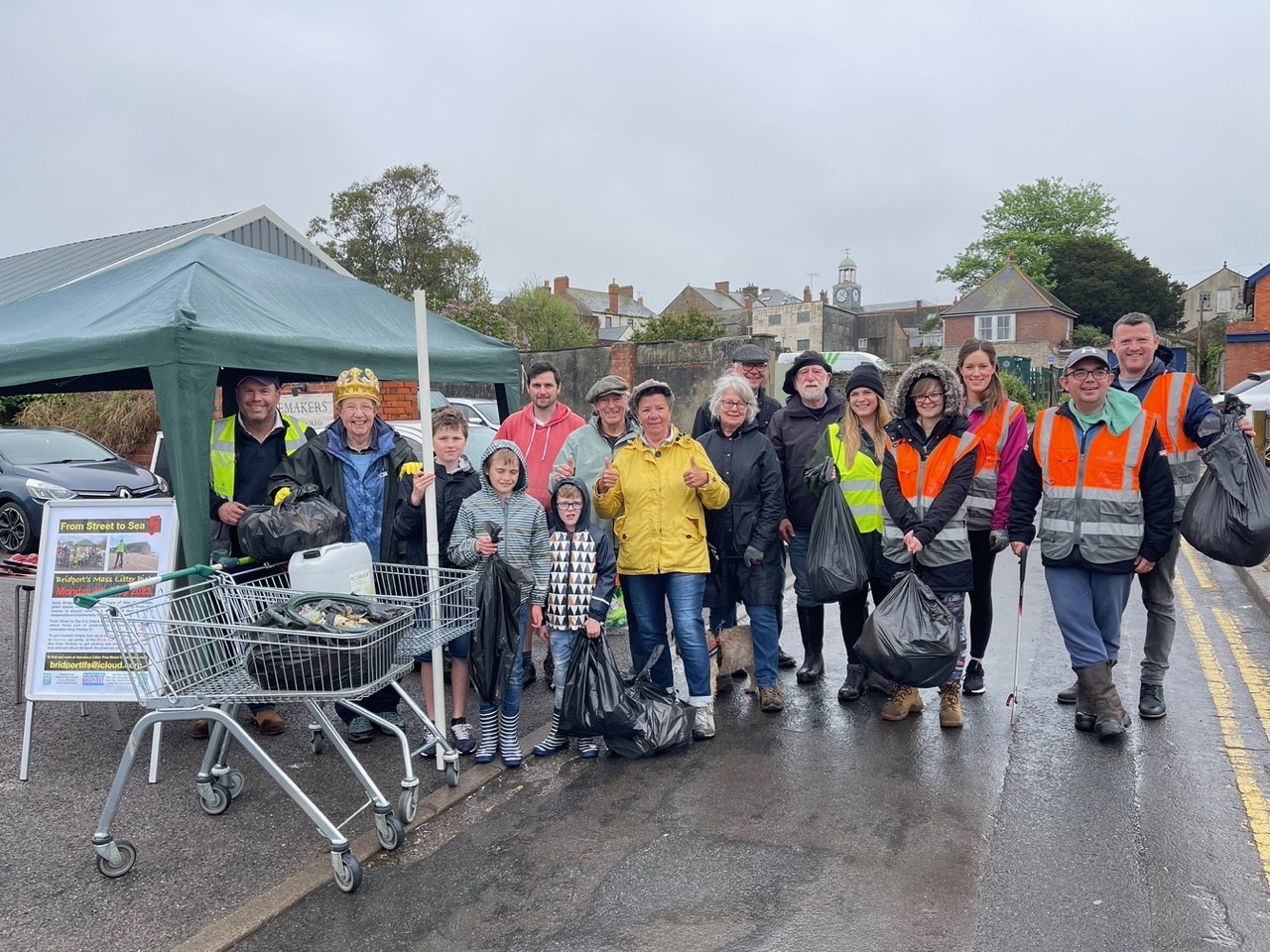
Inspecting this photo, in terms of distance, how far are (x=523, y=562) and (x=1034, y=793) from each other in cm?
260

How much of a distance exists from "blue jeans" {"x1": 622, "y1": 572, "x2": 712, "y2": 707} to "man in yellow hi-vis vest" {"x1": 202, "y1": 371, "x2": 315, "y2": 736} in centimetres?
204

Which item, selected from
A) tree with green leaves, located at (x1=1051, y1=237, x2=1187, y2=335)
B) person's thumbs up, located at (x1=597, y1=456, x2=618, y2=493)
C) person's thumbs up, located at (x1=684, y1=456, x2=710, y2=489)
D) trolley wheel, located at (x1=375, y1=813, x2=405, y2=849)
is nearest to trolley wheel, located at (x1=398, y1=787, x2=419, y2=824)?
trolley wheel, located at (x1=375, y1=813, x2=405, y2=849)

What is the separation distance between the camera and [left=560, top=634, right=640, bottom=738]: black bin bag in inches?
175

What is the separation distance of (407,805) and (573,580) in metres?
1.28

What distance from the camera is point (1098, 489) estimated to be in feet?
15.2

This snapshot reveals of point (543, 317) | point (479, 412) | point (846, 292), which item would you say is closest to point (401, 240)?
point (543, 317)

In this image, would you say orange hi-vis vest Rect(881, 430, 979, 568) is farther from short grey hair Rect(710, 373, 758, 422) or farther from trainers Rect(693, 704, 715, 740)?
trainers Rect(693, 704, 715, 740)

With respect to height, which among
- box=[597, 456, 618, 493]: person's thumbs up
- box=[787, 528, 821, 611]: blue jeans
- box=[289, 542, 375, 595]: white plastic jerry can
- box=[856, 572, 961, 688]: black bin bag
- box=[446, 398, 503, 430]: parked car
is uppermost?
box=[446, 398, 503, 430]: parked car

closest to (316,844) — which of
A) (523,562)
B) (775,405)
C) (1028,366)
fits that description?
(523,562)

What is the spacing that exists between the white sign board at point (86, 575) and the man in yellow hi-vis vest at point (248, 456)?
334mm

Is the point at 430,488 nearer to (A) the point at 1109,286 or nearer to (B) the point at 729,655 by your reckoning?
(B) the point at 729,655

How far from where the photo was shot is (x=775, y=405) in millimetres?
6109

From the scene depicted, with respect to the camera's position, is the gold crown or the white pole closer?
the white pole

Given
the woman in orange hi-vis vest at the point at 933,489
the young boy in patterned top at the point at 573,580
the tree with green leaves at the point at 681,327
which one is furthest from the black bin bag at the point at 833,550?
the tree with green leaves at the point at 681,327
